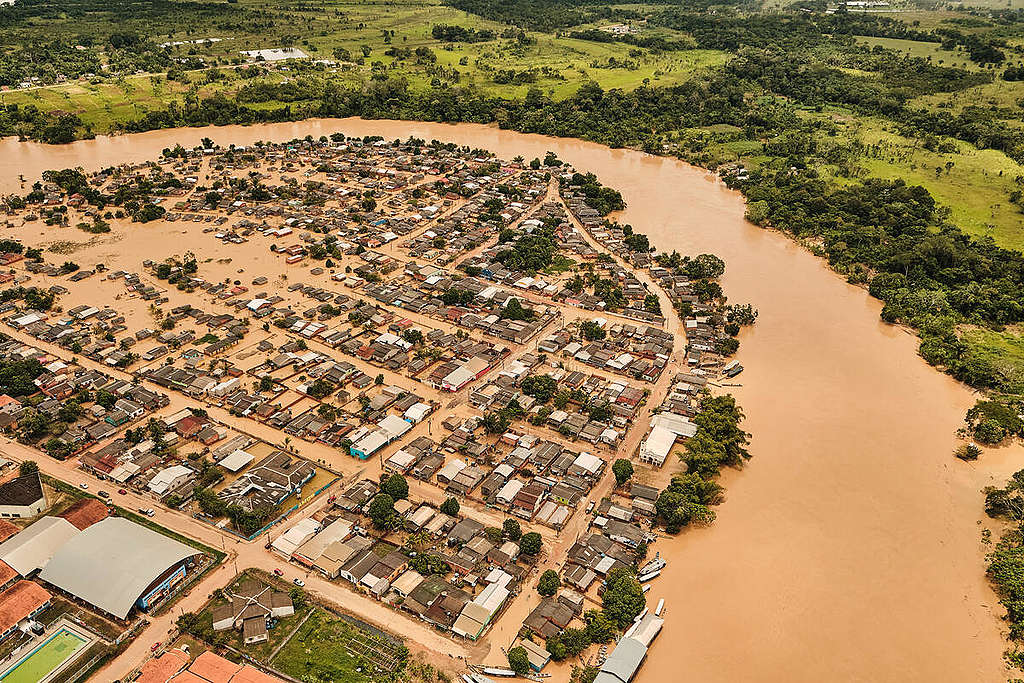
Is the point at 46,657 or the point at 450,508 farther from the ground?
the point at 450,508

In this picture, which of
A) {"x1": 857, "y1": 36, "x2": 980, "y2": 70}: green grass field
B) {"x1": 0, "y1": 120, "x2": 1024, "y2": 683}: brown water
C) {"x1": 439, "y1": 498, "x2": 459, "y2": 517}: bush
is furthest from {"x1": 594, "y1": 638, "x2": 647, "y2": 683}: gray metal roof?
{"x1": 857, "y1": 36, "x2": 980, "y2": 70}: green grass field

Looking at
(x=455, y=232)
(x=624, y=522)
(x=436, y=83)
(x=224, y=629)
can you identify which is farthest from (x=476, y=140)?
(x=224, y=629)

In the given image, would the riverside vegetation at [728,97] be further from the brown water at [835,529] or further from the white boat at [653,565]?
the white boat at [653,565]

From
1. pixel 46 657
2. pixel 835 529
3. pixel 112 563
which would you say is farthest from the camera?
pixel 835 529

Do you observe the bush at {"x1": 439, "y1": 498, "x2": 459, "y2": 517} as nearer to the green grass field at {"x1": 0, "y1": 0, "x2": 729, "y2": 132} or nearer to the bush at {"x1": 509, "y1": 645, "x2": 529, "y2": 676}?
the bush at {"x1": 509, "y1": 645, "x2": 529, "y2": 676}

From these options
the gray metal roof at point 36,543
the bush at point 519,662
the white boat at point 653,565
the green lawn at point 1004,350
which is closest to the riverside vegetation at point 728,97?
Result: the green lawn at point 1004,350

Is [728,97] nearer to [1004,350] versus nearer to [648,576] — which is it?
[1004,350]

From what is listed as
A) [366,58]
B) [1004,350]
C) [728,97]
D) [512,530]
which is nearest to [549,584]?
[512,530]
